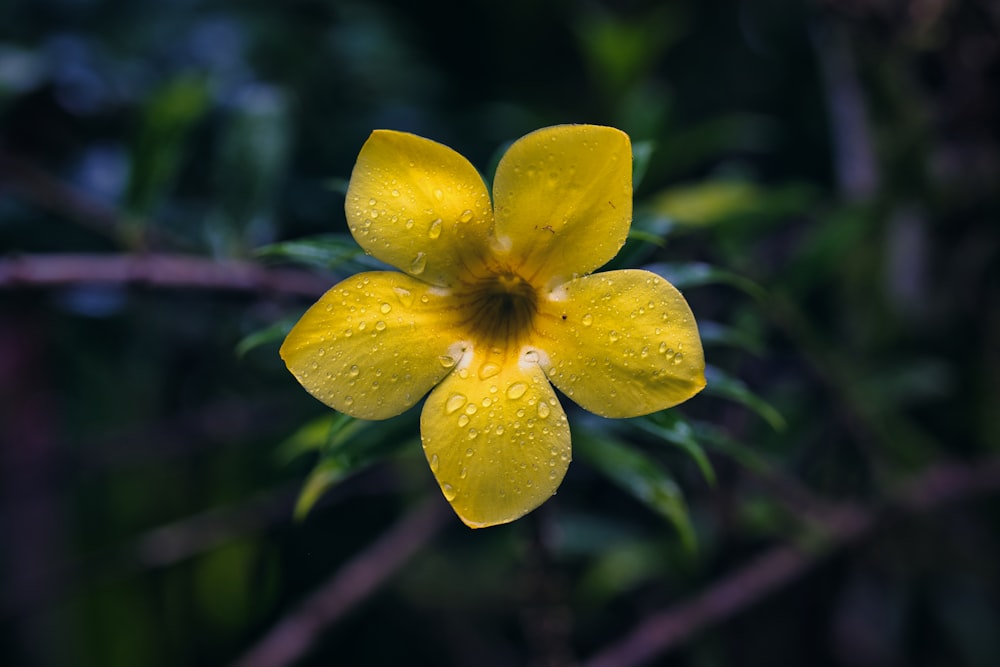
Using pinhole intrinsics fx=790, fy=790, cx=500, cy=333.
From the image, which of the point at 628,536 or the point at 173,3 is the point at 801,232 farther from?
the point at 173,3

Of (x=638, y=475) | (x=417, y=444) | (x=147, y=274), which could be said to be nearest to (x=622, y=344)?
(x=638, y=475)

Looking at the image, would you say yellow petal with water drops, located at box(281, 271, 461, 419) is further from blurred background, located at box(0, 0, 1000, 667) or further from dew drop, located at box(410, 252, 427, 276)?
blurred background, located at box(0, 0, 1000, 667)

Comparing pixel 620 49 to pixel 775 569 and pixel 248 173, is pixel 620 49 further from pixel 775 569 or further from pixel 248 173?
pixel 775 569

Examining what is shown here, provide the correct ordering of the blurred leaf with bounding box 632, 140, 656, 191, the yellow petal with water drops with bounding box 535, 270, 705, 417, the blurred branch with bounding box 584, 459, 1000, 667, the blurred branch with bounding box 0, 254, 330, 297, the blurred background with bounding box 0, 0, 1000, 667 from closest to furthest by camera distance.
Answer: the yellow petal with water drops with bounding box 535, 270, 705, 417 → the blurred leaf with bounding box 632, 140, 656, 191 → the blurred branch with bounding box 0, 254, 330, 297 → the blurred branch with bounding box 584, 459, 1000, 667 → the blurred background with bounding box 0, 0, 1000, 667

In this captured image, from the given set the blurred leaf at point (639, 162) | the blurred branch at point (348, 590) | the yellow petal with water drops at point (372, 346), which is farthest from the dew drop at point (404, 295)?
the blurred branch at point (348, 590)

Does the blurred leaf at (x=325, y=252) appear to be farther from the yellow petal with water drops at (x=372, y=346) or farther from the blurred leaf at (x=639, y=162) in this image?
the blurred leaf at (x=639, y=162)

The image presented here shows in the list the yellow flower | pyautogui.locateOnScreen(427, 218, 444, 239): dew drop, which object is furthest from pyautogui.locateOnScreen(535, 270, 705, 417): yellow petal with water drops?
pyautogui.locateOnScreen(427, 218, 444, 239): dew drop
